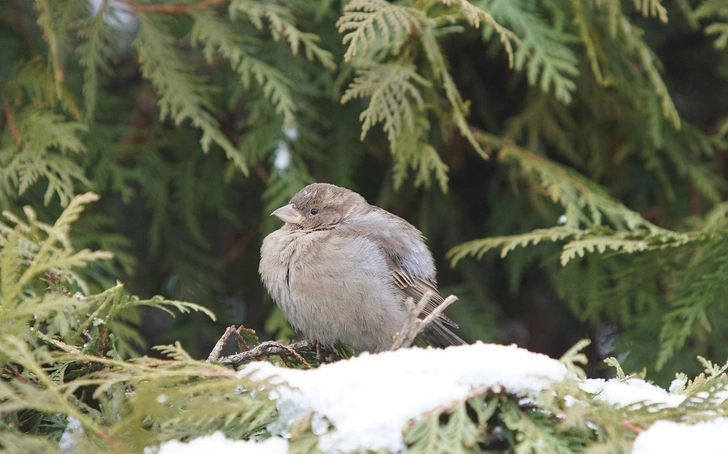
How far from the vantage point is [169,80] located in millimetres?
3375

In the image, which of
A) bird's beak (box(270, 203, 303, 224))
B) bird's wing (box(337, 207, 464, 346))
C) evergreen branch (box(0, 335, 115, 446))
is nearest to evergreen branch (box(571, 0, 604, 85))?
bird's wing (box(337, 207, 464, 346))

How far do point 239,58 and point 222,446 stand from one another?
2.16 meters

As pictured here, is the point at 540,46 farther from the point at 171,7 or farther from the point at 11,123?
the point at 11,123

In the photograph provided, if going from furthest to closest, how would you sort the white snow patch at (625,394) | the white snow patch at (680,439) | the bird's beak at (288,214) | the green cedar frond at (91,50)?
the bird's beak at (288,214), the green cedar frond at (91,50), the white snow patch at (625,394), the white snow patch at (680,439)

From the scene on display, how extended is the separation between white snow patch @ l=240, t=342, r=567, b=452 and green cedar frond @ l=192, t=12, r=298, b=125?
1.74 metres

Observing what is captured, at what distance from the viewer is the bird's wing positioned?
340cm

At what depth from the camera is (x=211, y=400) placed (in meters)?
1.75

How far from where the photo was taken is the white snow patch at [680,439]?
164 cm

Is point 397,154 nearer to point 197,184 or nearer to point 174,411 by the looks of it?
point 197,184

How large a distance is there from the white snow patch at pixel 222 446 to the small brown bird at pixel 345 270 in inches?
52.6

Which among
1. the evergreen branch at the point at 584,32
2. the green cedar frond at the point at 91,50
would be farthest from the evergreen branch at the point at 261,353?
the evergreen branch at the point at 584,32

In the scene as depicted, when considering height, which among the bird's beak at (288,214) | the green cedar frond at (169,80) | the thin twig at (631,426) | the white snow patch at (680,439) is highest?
the green cedar frond at (169,80)

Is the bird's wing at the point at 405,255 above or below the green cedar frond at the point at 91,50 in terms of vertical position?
below

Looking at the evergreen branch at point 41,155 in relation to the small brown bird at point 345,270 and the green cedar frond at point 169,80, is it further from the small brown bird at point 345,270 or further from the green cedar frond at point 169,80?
the small brown bird at point 345,270
